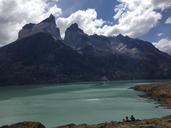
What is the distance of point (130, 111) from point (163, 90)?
65.2 metres

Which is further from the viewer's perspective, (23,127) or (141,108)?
(141,108)

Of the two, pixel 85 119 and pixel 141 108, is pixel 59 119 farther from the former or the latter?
pixel 141 108

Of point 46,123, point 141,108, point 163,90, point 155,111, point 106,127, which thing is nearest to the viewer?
point 106,127

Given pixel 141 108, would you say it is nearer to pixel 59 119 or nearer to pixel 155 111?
pixel 155 111

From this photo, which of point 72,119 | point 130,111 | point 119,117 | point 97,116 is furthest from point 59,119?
point 130,111

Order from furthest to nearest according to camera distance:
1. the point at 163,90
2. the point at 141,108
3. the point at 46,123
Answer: the point at 163,90
the point at 141,108
the point at 46,123

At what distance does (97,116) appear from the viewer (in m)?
119

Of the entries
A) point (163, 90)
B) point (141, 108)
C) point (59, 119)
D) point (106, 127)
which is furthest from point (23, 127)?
point (163, 90)

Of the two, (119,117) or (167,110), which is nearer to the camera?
(119,117)

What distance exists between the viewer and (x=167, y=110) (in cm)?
12556

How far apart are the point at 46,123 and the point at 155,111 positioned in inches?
1748

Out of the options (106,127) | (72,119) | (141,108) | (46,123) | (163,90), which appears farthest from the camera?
(163,90)

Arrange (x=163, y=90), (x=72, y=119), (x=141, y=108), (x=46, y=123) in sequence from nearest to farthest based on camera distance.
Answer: (x=46, y=123), (x=72, y=119), (x=141, y=108), (x=163, y=90)

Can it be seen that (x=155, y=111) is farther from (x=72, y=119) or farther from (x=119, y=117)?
(x=72, y=119)
